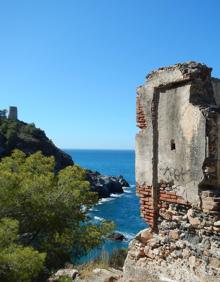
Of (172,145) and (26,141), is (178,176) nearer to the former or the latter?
(172,145)

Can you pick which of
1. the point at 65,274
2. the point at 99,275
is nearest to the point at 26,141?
the point at 65,274

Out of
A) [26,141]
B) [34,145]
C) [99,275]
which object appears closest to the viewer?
[99,275]

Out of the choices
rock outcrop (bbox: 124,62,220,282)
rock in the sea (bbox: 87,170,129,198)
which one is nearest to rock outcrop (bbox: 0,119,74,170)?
rock in the sea (bbox: 87,170,129,198)

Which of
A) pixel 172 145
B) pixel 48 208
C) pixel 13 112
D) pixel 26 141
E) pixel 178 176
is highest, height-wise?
pixel 13 112

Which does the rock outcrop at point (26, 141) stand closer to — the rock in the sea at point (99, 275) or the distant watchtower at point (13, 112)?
the distant watchtower at point (13, 112)

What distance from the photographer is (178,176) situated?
7.29 metres

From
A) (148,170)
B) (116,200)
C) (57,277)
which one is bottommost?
(116,200)

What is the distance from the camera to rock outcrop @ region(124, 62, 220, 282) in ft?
22.1

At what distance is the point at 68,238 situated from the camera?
1308 centimetres

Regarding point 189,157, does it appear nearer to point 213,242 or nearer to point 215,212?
point 215,212

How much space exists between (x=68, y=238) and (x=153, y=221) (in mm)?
5902

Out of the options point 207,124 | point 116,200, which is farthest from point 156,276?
point 116,200

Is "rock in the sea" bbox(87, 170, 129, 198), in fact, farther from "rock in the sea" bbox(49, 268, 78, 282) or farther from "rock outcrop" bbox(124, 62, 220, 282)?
"rock outcrop" bbox(124, 62, 220, 282)

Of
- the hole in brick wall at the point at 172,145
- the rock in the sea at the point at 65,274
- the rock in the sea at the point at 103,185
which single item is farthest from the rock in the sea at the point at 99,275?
the rock in the sea at the point at 103,185
